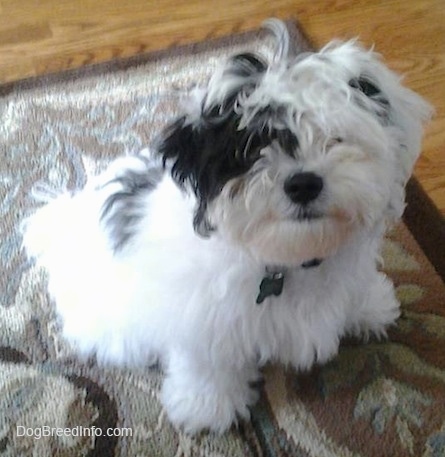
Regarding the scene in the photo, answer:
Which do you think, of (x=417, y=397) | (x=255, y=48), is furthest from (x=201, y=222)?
(x=255, y=48)

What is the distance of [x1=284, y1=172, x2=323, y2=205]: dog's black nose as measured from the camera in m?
0.89

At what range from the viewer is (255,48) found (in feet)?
6.49

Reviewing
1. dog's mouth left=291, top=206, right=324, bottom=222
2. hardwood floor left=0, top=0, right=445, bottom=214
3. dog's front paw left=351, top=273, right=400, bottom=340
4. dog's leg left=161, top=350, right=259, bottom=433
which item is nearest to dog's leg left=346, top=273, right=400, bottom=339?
dog's front paw left=351, top=273, right=400, bottom=340

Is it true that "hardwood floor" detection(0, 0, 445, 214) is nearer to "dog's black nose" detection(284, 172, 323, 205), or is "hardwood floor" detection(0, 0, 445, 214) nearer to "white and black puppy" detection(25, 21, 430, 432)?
"white and black puppy" detection(25, 21, 430, 432)

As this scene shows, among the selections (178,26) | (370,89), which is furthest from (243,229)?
(178,26)

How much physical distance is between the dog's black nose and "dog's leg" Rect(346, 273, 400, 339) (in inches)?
20.0

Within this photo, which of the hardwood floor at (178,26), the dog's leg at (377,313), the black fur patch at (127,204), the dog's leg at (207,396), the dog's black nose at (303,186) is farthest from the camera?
the hardwood floor at (178,26)

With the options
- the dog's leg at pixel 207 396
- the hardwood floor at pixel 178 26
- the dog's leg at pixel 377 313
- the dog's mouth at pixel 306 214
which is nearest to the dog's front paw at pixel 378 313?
the dog's leg at pixel 377 313

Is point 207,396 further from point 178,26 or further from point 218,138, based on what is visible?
point 178,26

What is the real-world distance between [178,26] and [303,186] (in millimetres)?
1355

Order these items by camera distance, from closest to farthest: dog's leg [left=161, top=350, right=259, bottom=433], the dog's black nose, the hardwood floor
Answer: the dog's black nose
dog's leg [left=161, top=350, right=259, bottom=433]
the hardwood floor

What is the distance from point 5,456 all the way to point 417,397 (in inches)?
29.8

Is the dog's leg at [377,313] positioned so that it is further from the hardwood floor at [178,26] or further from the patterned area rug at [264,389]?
the hardwood floor at [178,26]

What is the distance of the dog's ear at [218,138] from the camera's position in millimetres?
911
